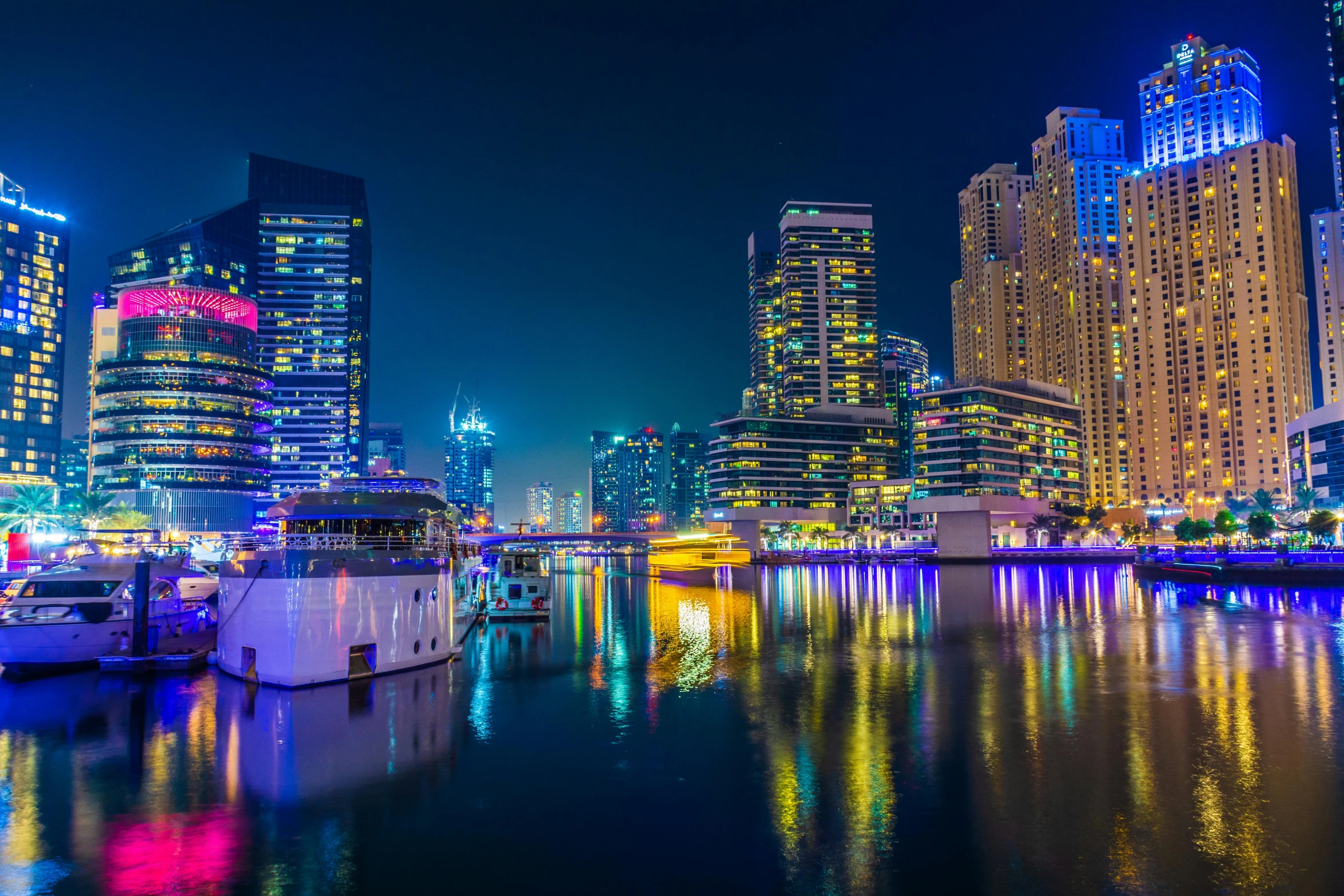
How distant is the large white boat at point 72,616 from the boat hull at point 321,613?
756cm

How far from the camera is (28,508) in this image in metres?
83.9

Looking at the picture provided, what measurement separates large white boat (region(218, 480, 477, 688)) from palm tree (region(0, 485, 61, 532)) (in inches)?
2495

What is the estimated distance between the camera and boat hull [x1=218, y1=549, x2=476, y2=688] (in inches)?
1243

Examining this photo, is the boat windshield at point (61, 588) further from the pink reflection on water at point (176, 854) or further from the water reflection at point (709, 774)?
the pink reflection on water at point (176, 854)

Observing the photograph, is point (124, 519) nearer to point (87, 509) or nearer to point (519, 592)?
point (87, 509)

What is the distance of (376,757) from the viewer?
23.5m

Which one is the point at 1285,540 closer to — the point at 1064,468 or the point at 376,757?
the point at 1064,468

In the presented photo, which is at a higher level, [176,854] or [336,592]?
[336,592]

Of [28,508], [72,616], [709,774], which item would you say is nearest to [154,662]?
[72,616]

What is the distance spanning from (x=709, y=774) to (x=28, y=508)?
91.0m

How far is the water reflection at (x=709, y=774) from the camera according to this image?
15.8 m

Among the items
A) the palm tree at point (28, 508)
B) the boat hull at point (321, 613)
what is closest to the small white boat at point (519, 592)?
the boat hull at point (321, 613)

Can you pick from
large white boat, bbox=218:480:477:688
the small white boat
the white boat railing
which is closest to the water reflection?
large white boat, bbox=218:480:477:688

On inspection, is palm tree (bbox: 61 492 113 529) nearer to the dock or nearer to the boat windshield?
the boat windshield
